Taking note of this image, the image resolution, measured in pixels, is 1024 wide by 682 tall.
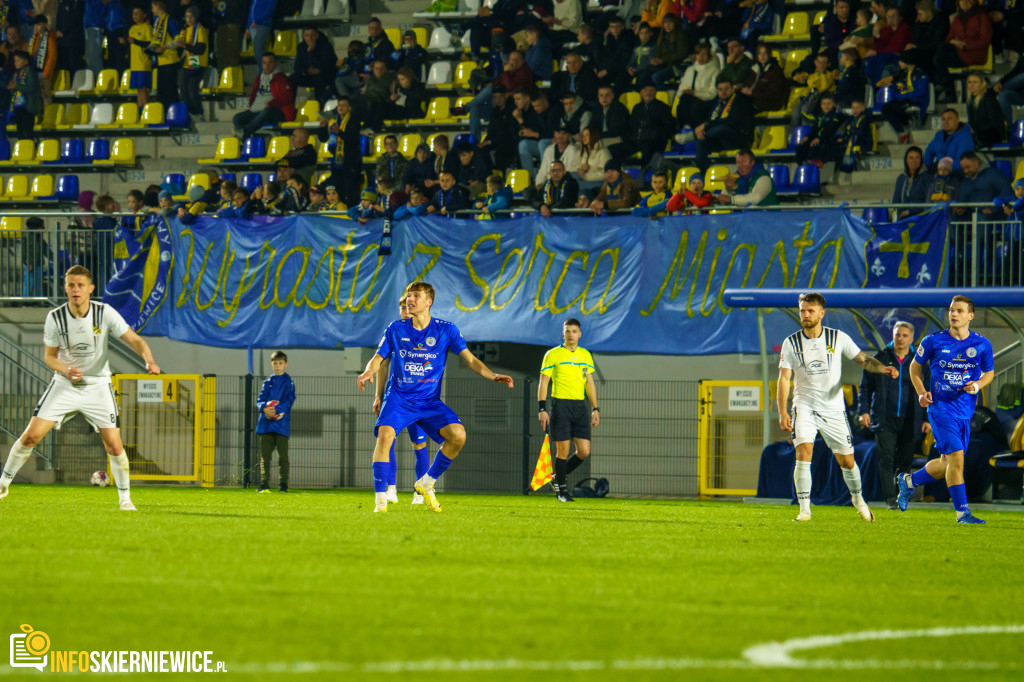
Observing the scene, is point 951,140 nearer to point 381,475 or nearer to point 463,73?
point 463,73

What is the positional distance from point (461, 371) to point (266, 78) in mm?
8457

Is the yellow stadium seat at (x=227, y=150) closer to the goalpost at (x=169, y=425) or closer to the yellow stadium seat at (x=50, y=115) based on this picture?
the yellow stadium seat at (x=50, y=115)

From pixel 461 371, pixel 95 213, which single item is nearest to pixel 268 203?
pixel 95 213

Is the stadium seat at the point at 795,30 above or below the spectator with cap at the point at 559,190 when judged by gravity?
above

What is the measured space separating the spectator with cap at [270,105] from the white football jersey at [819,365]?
15.2 meters

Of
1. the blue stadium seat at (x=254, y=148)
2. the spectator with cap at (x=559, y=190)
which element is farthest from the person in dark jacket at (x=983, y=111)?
the blue stadium seat at (x=254, y=148)

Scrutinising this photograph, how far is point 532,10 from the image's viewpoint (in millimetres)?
25328

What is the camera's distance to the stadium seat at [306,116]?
1029 inches

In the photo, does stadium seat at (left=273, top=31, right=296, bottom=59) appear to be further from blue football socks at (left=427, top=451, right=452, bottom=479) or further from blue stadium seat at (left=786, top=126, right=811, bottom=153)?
blue football socks at (left=427, top=451, right=452, bottom=479)

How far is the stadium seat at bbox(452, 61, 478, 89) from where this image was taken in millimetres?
25630

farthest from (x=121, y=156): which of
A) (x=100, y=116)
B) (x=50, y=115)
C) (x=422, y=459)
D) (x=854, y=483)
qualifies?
(x=854, y=483)

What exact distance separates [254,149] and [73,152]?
4.10m

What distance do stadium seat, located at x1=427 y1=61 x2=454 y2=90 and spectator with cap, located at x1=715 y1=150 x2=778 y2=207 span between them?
7.19 metres

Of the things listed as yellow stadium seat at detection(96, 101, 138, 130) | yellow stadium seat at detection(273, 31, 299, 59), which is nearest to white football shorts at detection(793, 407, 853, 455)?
yellow stadium seat at detection(273, 31, 299, 59)
